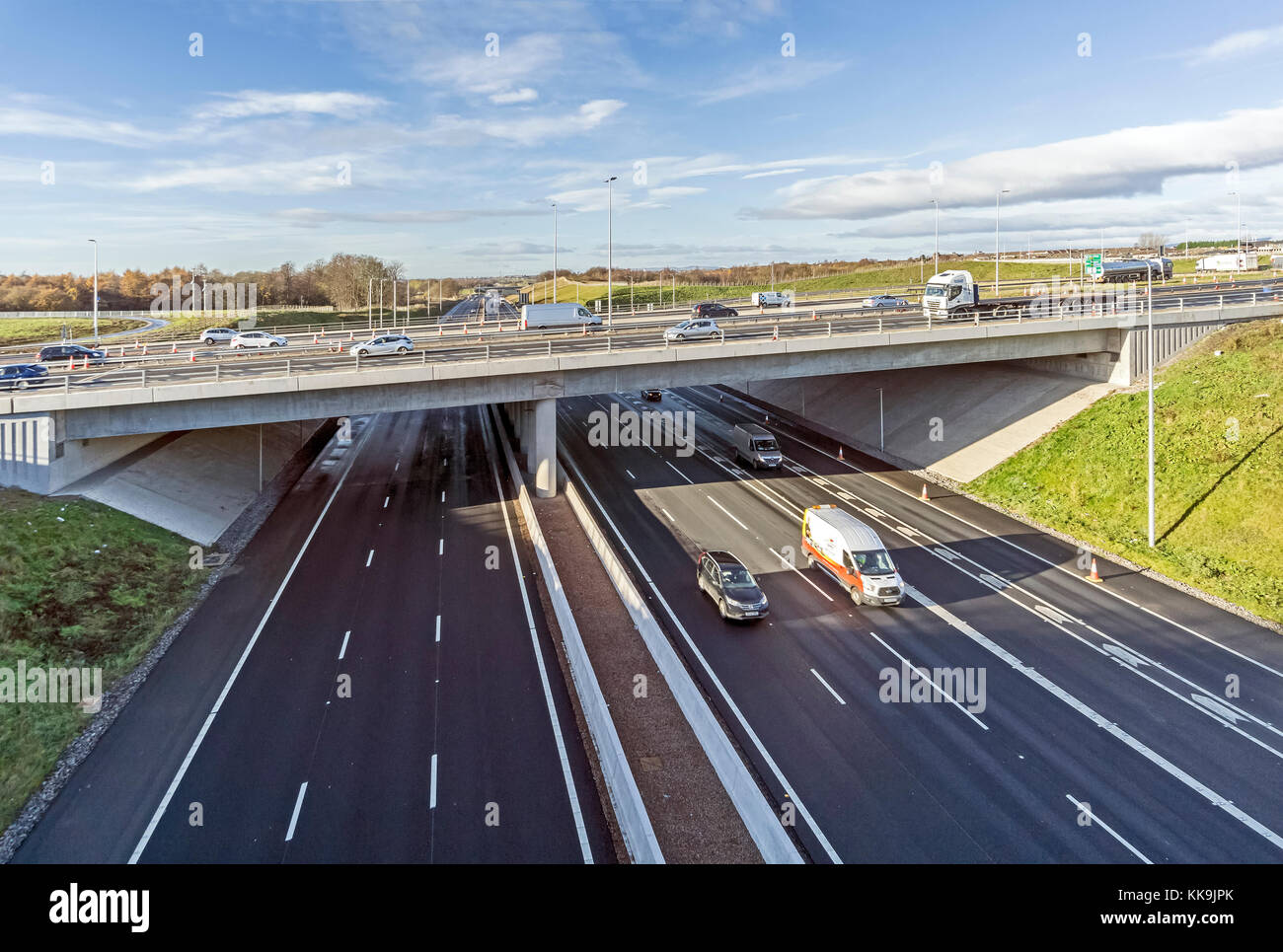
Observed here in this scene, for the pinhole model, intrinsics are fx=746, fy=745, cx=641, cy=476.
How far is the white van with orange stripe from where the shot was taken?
24812 mm

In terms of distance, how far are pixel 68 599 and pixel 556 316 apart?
3765 centimetres

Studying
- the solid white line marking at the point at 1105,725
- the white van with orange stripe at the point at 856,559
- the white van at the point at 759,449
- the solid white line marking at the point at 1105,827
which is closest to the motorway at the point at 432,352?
the white van at the point at 759,449

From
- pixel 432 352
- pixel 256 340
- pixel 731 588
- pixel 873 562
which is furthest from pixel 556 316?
pixel 873 562

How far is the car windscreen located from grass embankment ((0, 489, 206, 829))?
879 inches

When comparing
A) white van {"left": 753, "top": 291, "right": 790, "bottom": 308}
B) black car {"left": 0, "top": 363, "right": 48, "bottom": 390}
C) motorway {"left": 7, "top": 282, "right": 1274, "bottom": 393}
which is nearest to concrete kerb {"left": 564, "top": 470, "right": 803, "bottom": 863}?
motorway {"left": 7, "top": 282, "right": 1274, "bottom": 393}

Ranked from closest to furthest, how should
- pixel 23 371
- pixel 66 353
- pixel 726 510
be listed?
1. pixel 23 371
2. pixel 726 510
3. pixel 66 353

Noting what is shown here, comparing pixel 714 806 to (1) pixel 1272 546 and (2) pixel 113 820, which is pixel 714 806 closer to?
(2) pixel 113 820

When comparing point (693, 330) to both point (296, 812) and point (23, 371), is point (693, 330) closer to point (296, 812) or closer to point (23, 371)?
point (296, 812)

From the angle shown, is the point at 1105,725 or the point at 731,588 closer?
the point at 1105,725

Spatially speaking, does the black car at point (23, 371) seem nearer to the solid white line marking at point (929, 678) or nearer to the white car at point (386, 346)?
the white car at point (386, 346)

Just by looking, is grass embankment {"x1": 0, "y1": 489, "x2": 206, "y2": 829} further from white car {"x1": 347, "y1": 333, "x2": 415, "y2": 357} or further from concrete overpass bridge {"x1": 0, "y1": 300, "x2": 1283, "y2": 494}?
white car {"x1": 347, "y1": 333, "x2": 415, "y2": 357}

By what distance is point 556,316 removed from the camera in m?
55.4

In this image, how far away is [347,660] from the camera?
21.5 m
